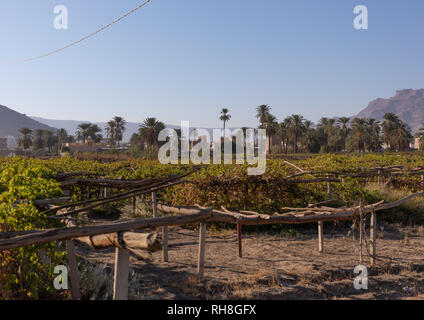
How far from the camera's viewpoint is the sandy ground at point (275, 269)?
211 inches

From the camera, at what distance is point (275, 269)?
6.41 meters

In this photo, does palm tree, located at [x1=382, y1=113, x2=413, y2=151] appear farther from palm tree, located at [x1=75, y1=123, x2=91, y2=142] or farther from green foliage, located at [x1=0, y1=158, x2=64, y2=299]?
palm tree, located at [x1=75, y1=123, x2=91, y2=142]

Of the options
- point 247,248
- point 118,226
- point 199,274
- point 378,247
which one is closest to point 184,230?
point 247,248

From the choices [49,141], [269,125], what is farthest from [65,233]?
[49,141]

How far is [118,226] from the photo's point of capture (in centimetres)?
349

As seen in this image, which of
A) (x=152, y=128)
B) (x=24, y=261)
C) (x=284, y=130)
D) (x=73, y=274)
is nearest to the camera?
(x=24, y=261)

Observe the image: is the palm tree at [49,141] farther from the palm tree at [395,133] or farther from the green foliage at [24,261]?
the green foliage at [24,261]

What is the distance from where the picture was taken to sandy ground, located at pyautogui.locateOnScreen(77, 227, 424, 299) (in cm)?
536

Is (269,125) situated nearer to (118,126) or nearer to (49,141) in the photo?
(118,126)

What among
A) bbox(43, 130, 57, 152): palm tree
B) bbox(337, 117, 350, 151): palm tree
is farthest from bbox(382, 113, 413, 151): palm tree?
bbox(43, 130, 57, 152): palm tree
